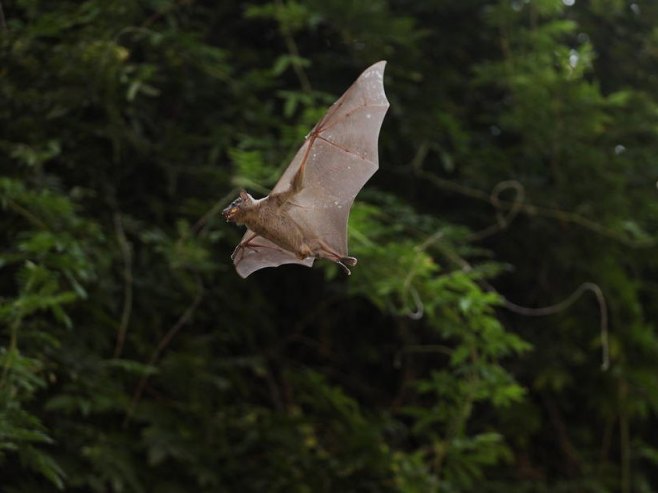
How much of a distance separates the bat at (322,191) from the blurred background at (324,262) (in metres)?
0.89

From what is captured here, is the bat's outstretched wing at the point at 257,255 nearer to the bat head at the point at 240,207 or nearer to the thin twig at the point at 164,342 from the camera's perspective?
the bat head at the point at 240,207

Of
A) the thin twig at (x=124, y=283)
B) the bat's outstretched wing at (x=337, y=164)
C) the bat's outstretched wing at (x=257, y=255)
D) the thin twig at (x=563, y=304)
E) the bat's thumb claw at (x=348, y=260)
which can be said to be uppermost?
the bat's outstretched wing at (x=337, y=164)

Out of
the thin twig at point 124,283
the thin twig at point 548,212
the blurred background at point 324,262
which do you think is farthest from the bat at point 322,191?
the thin twig at point 548,212

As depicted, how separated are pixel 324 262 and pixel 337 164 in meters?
1.51

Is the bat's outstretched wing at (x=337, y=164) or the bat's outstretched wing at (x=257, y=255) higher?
the bat's outstretched wing at (x=337, y=164)

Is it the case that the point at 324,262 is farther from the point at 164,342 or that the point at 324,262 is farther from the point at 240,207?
the point at 240,207

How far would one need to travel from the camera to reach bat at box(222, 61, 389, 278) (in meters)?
1.55

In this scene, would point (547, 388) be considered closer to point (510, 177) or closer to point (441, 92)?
point (510, 177)

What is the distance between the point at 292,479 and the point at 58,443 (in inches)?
31.4

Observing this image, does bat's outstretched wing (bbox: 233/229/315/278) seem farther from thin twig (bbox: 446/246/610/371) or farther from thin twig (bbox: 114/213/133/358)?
thin twig (bbox: 446/246/610/371)

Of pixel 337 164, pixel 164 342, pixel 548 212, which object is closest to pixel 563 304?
pixel 548 212

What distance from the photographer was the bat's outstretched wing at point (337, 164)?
1594mm

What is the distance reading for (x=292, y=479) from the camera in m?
3.08

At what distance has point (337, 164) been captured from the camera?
→ 1.78 metres
